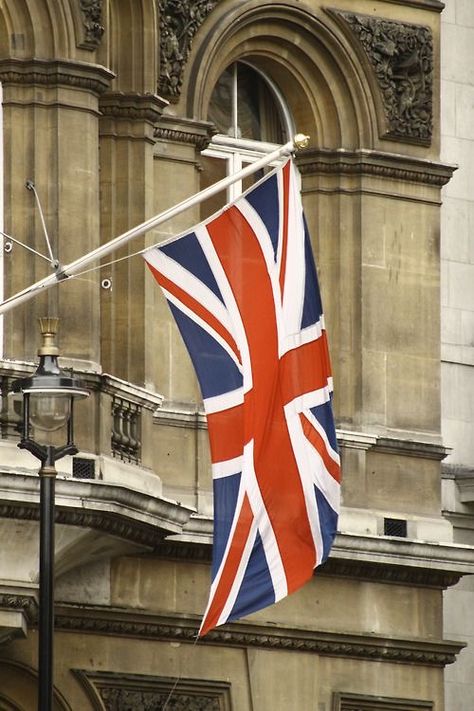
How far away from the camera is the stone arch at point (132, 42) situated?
3762 centimetres

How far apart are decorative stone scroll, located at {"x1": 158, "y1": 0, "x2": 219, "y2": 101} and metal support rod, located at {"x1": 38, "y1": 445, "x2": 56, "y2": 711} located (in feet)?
29.3

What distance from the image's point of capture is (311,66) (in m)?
40.1

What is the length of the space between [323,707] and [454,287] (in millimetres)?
5070

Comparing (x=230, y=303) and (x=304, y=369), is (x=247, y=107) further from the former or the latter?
(x=304, y=369)

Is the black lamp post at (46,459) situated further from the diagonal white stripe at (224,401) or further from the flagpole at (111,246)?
the diagonal white stripe at (224,401)

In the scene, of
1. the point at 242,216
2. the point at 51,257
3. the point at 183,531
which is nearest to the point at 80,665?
the point at 183,531

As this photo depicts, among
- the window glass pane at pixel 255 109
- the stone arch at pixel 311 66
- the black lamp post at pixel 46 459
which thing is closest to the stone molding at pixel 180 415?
the window glass pane at pixel 255 109

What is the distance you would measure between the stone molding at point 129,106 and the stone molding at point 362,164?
274cm

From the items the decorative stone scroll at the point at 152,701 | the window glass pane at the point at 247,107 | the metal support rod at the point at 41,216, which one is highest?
the window glass pane at the point at 247,107

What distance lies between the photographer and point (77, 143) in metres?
36.6

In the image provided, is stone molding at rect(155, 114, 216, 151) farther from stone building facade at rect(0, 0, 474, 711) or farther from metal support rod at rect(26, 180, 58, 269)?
metal support rod at rect(26, 180, 58, 269)

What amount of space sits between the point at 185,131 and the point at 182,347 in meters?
2.10

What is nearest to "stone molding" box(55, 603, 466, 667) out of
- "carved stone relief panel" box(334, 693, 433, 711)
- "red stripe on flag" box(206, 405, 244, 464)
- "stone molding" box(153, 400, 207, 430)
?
"carved stone relief panel" box(334, 693, 433, 711)

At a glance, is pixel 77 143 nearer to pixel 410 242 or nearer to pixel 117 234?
pixel 117 234
